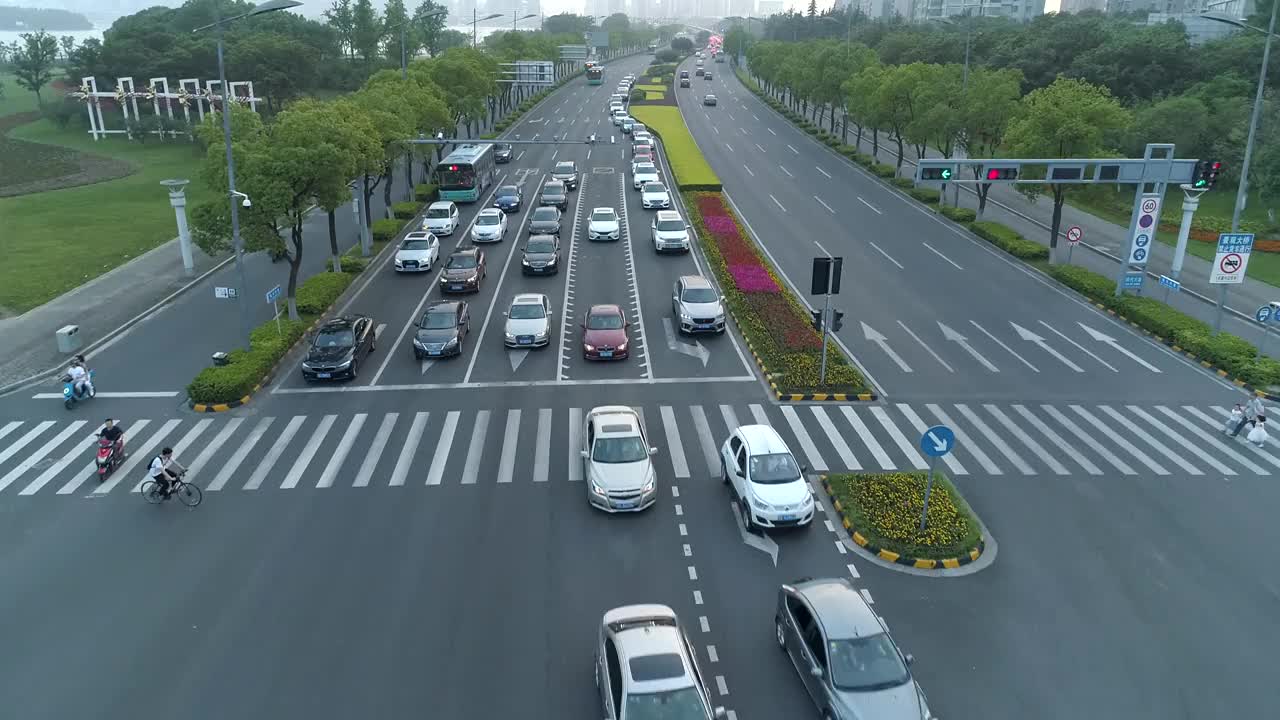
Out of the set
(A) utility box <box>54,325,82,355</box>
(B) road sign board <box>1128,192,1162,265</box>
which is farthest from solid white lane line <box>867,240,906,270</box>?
(A) utility box <box>54,325,82,355</box>

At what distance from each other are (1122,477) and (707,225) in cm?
2869

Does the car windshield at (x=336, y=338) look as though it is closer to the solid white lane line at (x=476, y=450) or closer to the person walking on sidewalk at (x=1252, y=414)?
the solid white lane line at (x=476, y=450)

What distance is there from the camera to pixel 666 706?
11.9 meters

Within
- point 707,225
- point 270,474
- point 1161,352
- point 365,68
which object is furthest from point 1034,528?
point 365,68

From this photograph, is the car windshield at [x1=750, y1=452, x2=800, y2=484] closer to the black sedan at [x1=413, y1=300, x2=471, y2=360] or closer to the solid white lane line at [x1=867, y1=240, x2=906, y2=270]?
the black sedan at [x1=413, y1=300, x2=471, y2=360]

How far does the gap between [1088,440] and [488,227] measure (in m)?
31.3

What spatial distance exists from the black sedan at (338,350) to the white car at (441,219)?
1672 cm

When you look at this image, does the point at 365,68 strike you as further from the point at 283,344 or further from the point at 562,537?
the point at 562,537

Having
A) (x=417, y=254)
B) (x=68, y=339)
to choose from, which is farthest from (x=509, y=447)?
(x=417, y=254)

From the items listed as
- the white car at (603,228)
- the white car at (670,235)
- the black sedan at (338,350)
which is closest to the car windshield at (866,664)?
the black sedan at (338,350)

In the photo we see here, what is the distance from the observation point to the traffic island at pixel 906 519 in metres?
17.1

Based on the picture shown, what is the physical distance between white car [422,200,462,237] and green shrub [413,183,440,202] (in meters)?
8.11

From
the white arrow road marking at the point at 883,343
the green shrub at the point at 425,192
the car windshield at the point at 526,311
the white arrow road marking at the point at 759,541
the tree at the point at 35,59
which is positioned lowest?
the white arrow road marking at the point at 759,541

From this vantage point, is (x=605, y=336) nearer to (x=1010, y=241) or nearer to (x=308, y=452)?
(x=308, y=452)
